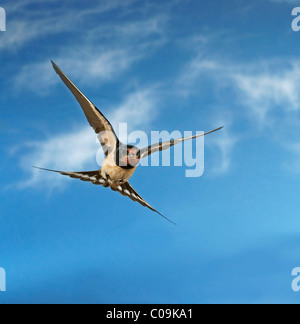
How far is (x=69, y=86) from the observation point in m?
17.9

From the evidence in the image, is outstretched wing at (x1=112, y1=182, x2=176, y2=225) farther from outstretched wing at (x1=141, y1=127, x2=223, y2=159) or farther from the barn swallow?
outstretched wing at (x1=141, y1=127, x2=223, y2=159)

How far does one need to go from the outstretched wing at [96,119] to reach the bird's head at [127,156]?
554mm

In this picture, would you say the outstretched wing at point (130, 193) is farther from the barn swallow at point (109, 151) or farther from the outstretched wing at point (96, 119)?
the outstretched wing at point (96, 119)

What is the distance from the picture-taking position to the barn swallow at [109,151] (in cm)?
1844

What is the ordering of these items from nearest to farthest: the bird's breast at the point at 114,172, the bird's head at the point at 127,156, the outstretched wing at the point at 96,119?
1. the outstretched wing at the point at 96,119
2. the bird's head at the point at 127,156
3. the bird's breast at the point at 114,172

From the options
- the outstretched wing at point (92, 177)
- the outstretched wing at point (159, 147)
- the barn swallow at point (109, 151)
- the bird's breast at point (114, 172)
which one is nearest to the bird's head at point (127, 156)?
the barn swallow at point (109, 151)

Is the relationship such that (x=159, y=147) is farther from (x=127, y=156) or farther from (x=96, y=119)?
(x=96, y=119)

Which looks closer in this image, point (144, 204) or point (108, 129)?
point (108, 129)

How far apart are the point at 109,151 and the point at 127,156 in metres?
1.16

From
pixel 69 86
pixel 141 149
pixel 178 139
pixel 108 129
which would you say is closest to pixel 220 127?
pixel 178 139

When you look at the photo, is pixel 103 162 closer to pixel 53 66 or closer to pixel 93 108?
pixel 93 108

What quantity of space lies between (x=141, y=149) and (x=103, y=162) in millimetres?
1741

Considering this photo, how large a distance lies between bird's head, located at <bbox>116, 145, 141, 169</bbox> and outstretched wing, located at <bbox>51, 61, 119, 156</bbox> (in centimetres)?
55

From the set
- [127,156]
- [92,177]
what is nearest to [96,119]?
[127,156]
